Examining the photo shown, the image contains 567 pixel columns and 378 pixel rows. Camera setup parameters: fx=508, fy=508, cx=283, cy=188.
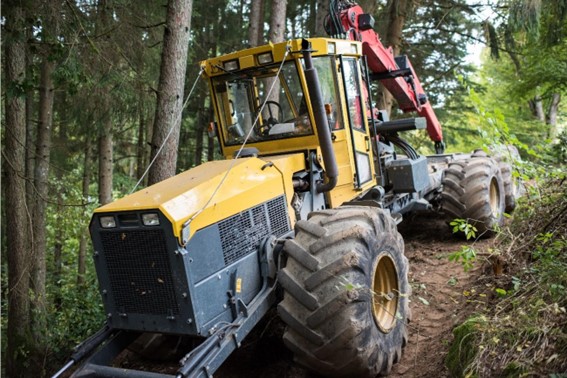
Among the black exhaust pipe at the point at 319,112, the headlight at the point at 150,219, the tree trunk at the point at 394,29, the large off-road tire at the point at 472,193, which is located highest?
the tree trunk at the point at 394,29

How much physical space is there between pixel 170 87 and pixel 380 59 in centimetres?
310

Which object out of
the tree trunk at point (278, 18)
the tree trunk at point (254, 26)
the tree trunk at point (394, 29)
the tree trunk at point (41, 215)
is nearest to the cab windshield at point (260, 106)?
the tree trunk at point (278, 18)

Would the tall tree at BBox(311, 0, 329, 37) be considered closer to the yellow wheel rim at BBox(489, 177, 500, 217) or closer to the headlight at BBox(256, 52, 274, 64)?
the yellow wheel rim at BBox(489, 177, 500, 217)

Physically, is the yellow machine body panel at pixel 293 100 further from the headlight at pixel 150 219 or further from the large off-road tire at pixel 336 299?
the headlight at pixel 150 219

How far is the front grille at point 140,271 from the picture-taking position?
3863mm

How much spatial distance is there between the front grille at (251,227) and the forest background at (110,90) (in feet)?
3.12

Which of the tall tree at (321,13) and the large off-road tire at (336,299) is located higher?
the tall tree at (321,13)

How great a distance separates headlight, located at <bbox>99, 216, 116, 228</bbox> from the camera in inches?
159

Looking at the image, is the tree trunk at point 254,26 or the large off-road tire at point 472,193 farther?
the tree trunk at point 254,26

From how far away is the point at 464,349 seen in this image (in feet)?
12.6

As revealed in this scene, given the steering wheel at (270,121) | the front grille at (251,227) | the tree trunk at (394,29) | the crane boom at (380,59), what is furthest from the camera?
the tree trunk at (394,29)

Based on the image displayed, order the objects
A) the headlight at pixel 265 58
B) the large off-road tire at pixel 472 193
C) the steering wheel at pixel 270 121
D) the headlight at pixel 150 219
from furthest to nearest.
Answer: the large off-road tire at pixel 472 193 < the steering wheel at pixel 270 121 < the headlight at pixel 265 58 < the headlight at pixel 150 219

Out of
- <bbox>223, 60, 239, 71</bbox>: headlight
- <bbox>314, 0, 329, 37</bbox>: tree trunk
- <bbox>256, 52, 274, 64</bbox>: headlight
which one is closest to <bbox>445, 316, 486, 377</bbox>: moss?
<bbox>256, 52, 274, 64</bbox>: headlight

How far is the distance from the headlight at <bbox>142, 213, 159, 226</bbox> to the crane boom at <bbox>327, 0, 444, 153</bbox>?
13.8 feet
